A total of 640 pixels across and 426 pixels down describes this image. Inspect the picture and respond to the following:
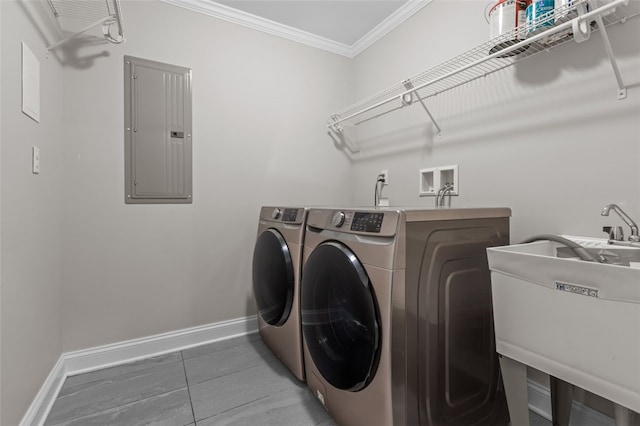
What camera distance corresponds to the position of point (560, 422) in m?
1.05

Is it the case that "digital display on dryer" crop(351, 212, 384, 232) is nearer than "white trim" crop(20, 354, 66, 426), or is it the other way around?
"digital display on dryer" crop(351, 212, 384, 232)

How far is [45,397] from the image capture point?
131cm

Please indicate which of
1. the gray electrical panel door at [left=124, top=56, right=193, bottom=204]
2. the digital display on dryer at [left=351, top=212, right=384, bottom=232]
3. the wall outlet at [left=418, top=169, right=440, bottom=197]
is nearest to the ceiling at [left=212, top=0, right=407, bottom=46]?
the gray electrical panel door at [left=124, top=56, right=193, bottom=204]

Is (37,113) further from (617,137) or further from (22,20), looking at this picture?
(617,137)

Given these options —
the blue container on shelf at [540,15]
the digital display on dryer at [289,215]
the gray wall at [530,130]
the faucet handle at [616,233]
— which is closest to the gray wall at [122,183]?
the digital display on dryer at [289,215]

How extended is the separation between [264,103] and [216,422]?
1.97 m

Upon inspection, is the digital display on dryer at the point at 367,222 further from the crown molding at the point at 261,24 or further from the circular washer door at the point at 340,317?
the crown molding at the point at 261,24

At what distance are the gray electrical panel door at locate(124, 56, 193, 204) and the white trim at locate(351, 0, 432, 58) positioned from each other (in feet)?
4.60

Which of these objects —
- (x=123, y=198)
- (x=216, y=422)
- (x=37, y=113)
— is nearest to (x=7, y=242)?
(x=37, y=113)

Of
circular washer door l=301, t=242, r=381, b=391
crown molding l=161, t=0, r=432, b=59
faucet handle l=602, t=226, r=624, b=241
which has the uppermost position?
crown molding l=161, t=0, r=432, b=59

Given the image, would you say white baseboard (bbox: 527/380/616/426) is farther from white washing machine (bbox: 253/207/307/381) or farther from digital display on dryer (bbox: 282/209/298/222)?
digital display on dryer (bbox: 282/209/298/222)

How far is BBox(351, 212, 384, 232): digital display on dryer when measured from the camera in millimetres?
978

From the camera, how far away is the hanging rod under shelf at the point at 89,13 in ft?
4.68

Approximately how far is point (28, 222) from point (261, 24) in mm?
1882
